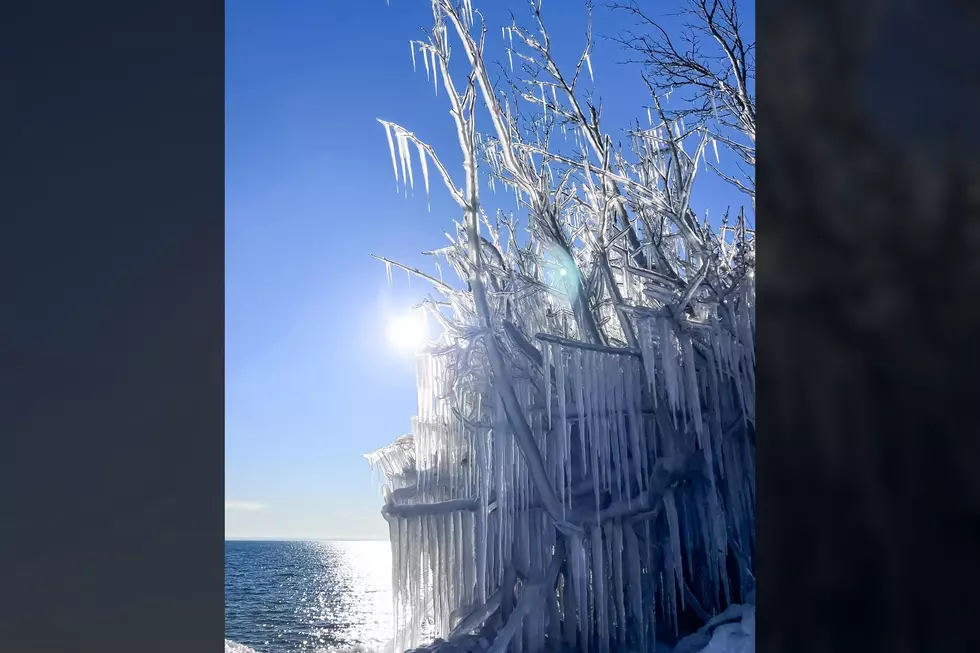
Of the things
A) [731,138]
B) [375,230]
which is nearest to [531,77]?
[731,138]

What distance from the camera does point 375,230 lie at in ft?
75.2

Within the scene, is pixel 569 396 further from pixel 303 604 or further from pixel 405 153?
pixel 303 604

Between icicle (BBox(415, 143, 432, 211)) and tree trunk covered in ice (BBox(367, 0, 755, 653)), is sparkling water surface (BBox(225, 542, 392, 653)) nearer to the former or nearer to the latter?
tree trunk covered in ice (BBox(367, 0, 755, 653))

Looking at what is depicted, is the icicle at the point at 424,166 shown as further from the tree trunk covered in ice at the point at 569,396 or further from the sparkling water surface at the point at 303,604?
the sparkling water surface at the point at 303,604

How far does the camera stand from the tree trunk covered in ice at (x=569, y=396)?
158 inches
